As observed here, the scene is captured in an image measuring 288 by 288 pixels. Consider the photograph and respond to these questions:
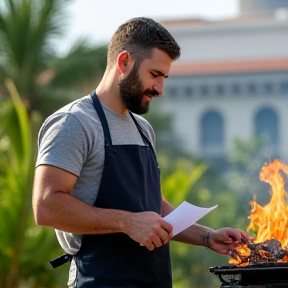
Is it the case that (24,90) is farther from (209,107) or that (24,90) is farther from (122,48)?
(209,107)

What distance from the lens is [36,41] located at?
20.8 meters

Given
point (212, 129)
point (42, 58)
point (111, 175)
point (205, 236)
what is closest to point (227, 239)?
point (205, 236)

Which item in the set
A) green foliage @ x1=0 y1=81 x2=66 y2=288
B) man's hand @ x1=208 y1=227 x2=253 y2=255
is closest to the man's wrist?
man's hand @ x1=208 y1=227 x2=253 y2=255

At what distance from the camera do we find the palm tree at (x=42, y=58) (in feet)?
65.8

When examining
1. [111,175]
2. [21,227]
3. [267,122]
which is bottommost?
[111,175]

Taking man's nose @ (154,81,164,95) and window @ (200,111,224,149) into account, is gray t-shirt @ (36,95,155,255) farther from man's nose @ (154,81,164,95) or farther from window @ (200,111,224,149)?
window @ (200,111,224,149)

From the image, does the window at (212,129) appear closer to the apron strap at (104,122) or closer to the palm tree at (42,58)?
the palm tree at (42,58)

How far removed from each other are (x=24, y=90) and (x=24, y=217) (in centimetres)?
847

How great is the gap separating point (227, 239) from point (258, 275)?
0.40 metres

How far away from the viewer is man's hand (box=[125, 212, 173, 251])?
12.3 ft

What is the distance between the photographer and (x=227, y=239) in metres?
4.25

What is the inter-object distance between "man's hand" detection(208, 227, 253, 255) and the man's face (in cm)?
60

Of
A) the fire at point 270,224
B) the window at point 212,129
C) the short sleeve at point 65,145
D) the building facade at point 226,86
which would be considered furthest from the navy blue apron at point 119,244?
the window at point 212,129

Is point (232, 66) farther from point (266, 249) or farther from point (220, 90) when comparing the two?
point (266, 249)
